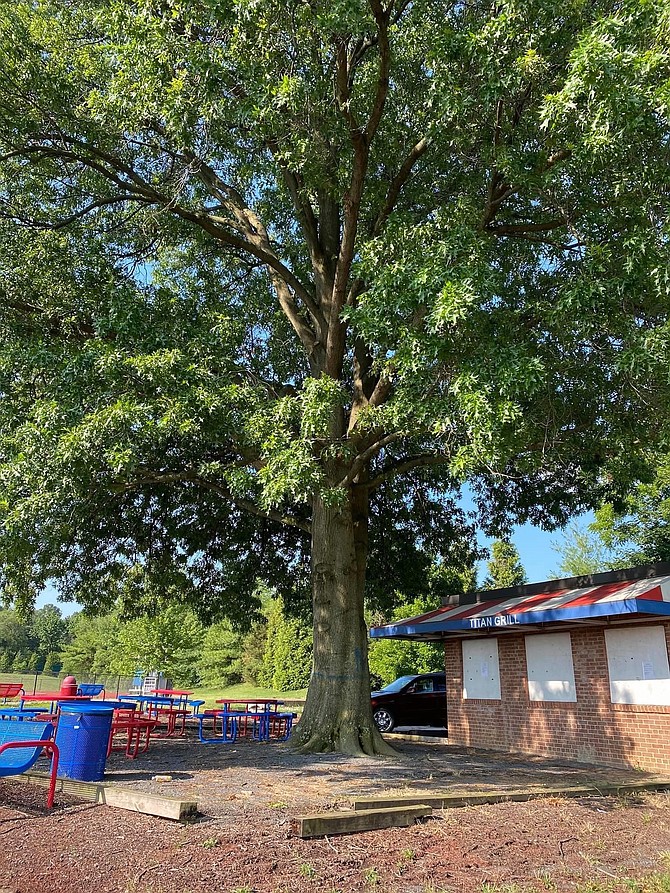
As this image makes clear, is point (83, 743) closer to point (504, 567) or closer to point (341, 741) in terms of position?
point (341, 741)

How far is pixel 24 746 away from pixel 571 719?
1045cm

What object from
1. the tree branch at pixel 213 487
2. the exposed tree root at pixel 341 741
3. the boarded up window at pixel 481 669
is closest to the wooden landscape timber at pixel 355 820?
the exposed tree root at pixel 341 741

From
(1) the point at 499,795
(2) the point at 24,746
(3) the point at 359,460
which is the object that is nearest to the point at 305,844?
(1) the point at 499,795

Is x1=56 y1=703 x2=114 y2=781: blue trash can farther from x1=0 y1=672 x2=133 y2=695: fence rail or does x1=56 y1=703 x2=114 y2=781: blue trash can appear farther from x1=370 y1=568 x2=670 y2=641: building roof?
x1=0 y1=672 x2=133 y2=695: fence rail

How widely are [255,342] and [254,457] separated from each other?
4044 mm

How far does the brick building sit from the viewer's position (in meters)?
11.8

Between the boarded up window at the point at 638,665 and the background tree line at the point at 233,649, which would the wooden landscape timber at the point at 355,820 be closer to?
the boarded up window at the point at 638,665

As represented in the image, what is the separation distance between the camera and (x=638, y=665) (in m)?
12.2

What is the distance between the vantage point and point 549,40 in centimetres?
866

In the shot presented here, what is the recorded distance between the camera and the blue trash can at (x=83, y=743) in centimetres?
763

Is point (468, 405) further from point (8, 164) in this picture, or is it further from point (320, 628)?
point (8, 164)

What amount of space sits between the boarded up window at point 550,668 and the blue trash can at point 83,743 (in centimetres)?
928

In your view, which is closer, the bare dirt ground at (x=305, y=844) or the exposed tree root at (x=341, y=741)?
the bare dirt ground at (x=305, y=844)

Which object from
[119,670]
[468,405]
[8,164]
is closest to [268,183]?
[8,164]
